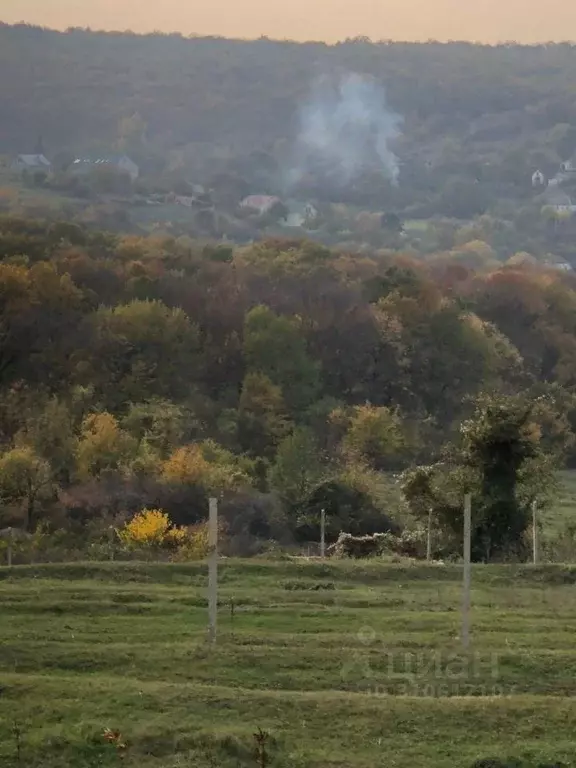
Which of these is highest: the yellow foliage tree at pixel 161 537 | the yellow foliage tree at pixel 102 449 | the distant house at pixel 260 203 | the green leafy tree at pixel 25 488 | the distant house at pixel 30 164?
the distant house at pixel 260 203

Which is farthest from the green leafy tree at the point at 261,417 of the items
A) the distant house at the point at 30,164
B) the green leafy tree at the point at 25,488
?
the distant house at the point at 30,164

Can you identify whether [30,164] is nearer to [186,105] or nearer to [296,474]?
[186,105]

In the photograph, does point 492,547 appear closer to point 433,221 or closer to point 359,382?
point 359,382

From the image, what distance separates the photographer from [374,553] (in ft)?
99.4

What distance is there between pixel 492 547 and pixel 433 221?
140927mm

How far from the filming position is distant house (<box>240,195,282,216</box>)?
157m

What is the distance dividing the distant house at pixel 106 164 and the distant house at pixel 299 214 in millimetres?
22047

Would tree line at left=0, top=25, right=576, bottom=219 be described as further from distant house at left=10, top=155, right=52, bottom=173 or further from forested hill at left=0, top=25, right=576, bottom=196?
distant house at left=10, top=155, right=52, bottom=173

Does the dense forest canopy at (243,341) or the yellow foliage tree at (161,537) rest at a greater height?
the dense forest canopy at (243,341)

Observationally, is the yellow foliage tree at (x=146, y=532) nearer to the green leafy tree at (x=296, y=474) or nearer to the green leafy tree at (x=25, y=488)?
the green leafy tree at (x=25, y=488)

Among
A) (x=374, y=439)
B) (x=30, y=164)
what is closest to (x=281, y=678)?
(x=374, y=439)

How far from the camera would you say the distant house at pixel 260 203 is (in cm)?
15668

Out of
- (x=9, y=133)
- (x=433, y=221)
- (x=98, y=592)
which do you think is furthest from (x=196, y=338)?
(x=433, y=221)

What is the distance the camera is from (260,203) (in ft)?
527
